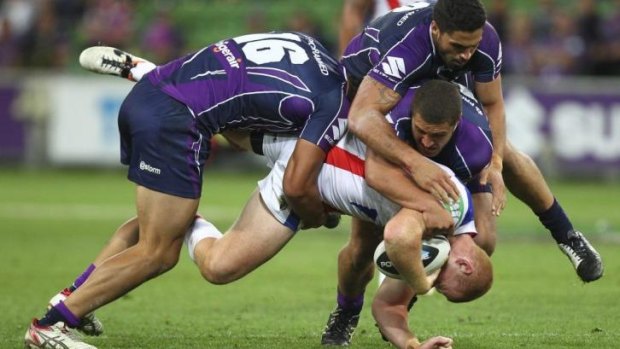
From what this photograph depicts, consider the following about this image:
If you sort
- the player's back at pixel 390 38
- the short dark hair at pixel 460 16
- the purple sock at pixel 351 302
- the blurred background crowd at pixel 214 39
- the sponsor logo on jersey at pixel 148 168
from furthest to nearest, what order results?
the blurred background crowd at pixel 214 39, the purple sock at pixel 351 302, the sponsor logo on jersey at pixel 148 168, the player's back at pixel 390 38, the short dark hair at pixel 460 16

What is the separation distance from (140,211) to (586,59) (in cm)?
1415

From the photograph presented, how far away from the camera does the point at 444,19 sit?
282 inches

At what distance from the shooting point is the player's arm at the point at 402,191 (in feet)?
22.6

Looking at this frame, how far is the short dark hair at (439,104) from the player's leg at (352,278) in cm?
116

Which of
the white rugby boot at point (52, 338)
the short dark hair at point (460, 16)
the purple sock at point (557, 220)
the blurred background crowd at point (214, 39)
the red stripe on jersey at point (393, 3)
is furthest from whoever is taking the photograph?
the blurred background crowd at point (214, 39)

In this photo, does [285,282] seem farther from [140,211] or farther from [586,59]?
[586,59]

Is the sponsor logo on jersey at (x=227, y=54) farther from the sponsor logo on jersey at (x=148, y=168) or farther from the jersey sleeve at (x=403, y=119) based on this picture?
the jersey sleeve at (x=403, y=119)

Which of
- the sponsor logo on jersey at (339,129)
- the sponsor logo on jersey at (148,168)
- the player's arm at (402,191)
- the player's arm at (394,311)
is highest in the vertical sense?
the sponsor logo on jersey at (148,168)

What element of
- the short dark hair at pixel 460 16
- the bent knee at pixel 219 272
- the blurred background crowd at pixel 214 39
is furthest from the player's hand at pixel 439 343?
the blurred background crowd at pixel 214 39

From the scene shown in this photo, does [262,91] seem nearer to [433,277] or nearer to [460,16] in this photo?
[460,16]

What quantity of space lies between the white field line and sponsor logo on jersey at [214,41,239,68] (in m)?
7.14

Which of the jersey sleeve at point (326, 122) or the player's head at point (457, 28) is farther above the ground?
the player's head at point (457, 28)

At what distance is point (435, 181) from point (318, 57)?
1366 mm

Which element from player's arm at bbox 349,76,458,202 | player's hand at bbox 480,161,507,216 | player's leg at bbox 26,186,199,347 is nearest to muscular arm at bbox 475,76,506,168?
player's hand at bbox 480,161,507,216
